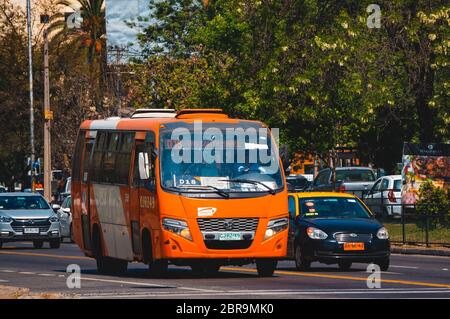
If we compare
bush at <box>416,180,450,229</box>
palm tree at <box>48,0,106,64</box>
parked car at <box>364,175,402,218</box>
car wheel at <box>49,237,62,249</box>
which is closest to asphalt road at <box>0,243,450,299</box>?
bush at <box>416,180,450,229</box>

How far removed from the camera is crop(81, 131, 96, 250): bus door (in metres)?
28.0

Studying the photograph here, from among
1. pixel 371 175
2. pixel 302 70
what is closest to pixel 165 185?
pixel 302 70

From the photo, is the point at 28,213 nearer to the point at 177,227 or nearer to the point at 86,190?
the point at 86,190

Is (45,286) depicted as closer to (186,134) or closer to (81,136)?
(186,134)

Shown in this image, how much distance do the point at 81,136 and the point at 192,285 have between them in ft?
25.2

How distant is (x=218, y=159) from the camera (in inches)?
968

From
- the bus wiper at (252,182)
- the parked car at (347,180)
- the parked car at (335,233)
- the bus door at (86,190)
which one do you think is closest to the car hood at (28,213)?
the parked car at (347,180)

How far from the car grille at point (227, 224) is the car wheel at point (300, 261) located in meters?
3.85

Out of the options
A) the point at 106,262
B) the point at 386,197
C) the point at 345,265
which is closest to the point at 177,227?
the point at 106,262

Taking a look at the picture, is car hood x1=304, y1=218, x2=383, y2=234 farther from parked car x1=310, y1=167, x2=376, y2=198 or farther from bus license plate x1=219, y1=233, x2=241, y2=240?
parked car x1=310, y1=167, x2=376, y2=198

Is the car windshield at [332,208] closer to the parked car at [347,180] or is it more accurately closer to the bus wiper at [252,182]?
the bus wiper at [252,182]

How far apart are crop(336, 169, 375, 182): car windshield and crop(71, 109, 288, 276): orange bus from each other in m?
29.0

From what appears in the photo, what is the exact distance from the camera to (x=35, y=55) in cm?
8062
